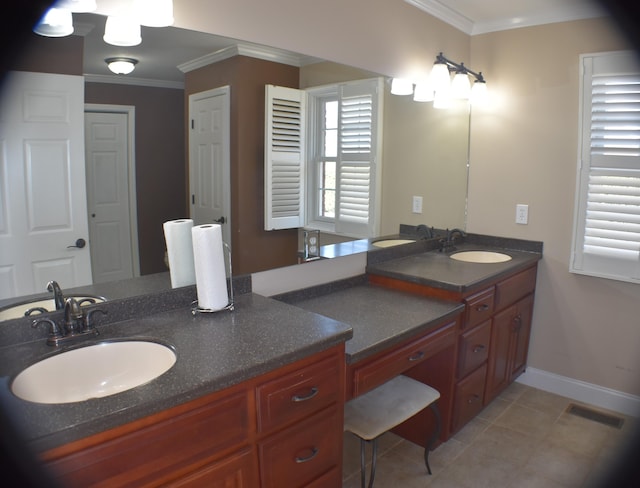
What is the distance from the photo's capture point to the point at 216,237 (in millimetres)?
1575

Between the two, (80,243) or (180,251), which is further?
(180,251)

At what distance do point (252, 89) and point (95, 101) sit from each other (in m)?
0.59

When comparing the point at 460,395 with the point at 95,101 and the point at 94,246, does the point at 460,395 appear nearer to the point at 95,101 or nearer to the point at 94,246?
the point at 94,246

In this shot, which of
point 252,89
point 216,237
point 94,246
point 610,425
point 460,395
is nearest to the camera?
point 94,246

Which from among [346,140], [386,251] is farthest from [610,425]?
[346,140]

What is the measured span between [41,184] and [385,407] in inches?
56.4

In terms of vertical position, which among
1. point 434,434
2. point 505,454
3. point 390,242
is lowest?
point 505,454

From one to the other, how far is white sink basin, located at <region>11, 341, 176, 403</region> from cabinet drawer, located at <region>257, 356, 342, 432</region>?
0.28 m

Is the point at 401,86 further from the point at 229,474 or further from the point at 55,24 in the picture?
the point at 229,474

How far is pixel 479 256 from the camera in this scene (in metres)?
2.93

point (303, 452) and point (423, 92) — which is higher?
point (423, 92)

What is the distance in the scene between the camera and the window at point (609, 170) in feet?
7.99

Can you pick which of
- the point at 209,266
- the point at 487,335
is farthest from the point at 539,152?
the point at 209,266

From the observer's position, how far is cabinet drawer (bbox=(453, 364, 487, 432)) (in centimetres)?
229
